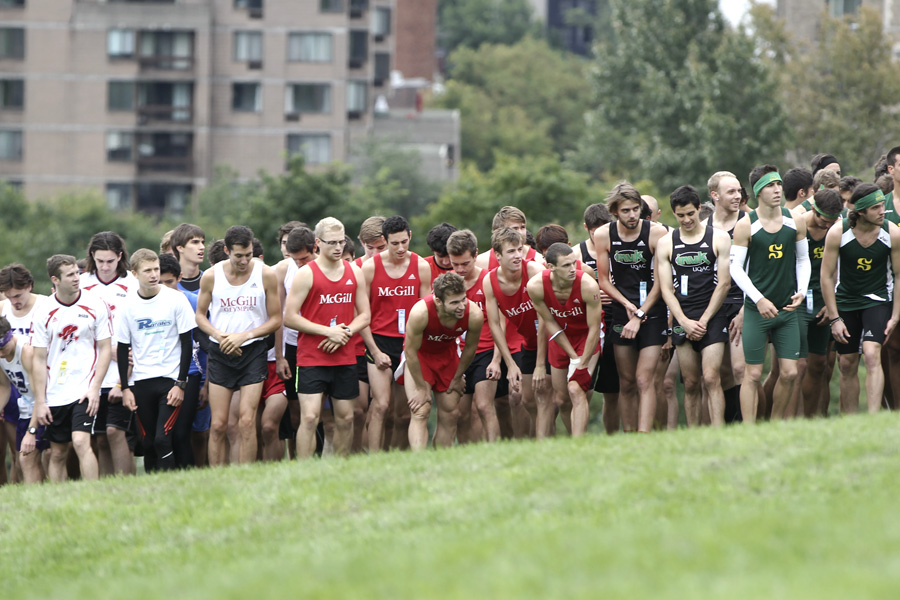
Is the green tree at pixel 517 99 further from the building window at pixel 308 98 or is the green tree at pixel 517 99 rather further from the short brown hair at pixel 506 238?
the short brown hair at pixel 506 238

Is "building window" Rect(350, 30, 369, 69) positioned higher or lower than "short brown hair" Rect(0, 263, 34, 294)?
higher

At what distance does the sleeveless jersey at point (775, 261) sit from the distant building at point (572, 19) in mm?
125209

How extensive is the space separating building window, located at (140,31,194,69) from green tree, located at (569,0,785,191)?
21817mm

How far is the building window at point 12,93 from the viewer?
68625mm

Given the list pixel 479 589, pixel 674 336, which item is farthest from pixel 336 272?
pixel 479 589

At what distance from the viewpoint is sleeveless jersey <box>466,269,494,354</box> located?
13630 mm

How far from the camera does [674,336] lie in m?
13.0

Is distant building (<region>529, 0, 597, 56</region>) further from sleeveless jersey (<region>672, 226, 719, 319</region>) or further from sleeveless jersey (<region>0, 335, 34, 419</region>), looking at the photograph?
sleeveless jersey (<region>672, 226, 719, 319</region>)

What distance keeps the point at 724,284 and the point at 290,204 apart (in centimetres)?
3576

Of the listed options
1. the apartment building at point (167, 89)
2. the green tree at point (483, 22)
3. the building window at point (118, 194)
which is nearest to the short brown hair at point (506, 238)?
the apartment building at point (167, 89)

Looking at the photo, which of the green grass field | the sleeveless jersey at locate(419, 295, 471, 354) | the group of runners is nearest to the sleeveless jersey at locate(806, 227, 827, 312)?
the group of runners

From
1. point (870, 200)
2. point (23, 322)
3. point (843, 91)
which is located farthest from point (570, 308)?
point (843, 91)

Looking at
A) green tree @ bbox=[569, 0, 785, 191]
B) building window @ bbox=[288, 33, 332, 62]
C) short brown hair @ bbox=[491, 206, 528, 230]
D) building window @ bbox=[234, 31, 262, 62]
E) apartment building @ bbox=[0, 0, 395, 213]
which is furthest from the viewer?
building window @ bbox=[288, 33, 332, 62]

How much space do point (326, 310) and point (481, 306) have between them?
1729 millimetres
